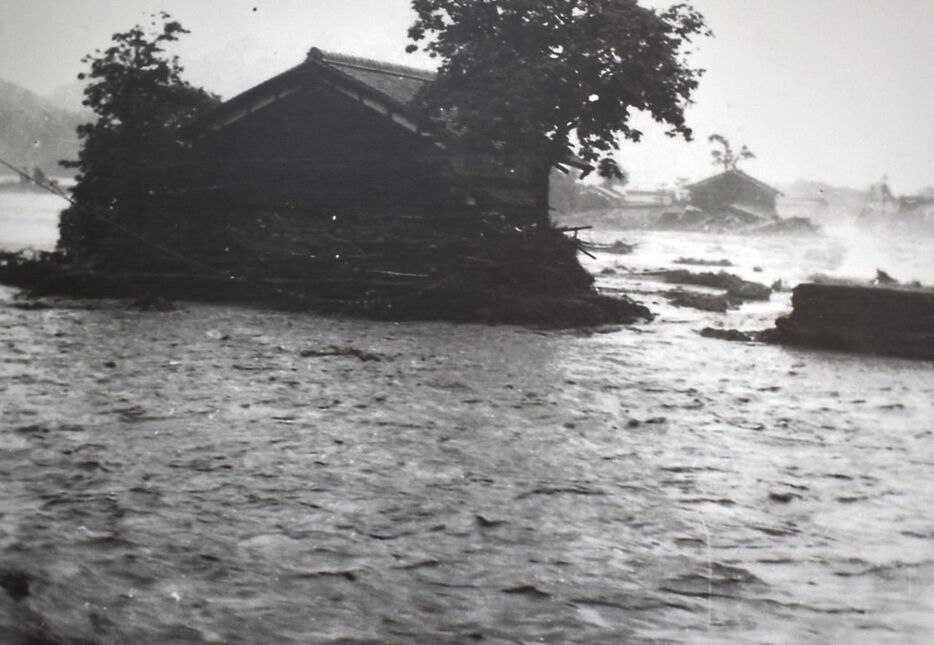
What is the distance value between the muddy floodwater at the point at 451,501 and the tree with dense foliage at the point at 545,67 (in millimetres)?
6328

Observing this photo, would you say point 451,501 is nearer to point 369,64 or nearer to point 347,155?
point 347,155

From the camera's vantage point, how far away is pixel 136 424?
216 inches

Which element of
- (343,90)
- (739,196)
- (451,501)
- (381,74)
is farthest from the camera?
(739,196)

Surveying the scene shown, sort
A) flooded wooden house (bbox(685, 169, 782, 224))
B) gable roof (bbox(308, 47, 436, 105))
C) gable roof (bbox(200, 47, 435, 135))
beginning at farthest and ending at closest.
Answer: flooded wooden house (bbox(685, 169, 782, 224))
gable roof (bbox(308, 47, 436, 105))
gable roof (bbox(200, 47, 435, 135))

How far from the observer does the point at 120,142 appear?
594 inches

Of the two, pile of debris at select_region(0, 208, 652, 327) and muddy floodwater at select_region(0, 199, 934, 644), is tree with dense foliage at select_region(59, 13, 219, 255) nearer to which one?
pile of debris at select_region(0, 208, 652, 327)

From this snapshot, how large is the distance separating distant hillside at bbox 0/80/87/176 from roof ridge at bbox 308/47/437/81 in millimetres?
4837

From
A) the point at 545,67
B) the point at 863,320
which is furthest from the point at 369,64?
the point at 863,320

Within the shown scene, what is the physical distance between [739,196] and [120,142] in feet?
128

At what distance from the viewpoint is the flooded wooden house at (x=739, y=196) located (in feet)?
148

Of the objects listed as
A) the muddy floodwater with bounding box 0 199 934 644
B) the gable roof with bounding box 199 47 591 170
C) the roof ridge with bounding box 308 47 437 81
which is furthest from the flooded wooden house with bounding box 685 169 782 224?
the muddy floodwater with bounding box 0 199 934 644

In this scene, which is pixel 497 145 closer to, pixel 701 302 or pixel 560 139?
pixel 560 139

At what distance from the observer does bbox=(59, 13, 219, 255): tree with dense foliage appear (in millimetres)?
14586

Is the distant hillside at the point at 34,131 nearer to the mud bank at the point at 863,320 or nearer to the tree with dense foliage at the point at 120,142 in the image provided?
the tree with dense foliage at the point at 120,142
